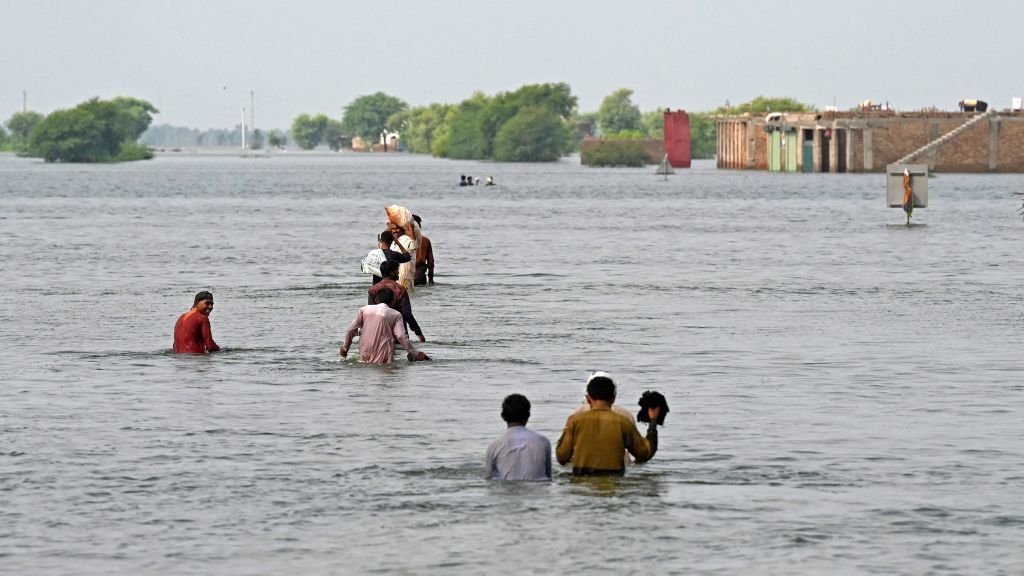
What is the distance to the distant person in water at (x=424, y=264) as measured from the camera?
38.7 m

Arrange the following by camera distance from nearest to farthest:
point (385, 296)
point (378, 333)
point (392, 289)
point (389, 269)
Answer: point (385, 296)
point (392, 289)
point (378, 333)
point (389, 269)

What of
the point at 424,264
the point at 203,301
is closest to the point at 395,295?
the point at 203,301

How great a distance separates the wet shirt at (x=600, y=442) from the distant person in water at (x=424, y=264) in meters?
20.3

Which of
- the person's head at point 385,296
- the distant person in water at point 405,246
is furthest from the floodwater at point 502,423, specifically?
the person's head at point 385,296

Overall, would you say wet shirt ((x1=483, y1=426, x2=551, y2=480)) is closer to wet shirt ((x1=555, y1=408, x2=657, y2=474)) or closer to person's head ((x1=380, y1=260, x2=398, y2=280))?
wet shirt ((x1=555, y1=408, x2=657, y2=474))

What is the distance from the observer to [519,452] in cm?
1739

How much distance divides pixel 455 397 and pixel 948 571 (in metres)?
10.0

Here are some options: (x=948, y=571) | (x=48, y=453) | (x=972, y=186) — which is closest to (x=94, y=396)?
(x=48, y=453)

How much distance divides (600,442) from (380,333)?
8.74 meters

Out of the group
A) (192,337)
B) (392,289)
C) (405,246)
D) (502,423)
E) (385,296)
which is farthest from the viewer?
(405,246)

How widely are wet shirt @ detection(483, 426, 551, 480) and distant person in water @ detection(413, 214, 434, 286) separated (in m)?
20.2

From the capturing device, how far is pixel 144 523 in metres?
16.2

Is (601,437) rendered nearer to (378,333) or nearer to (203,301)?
(378,333)

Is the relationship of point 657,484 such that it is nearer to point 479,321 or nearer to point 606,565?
point 606,565
